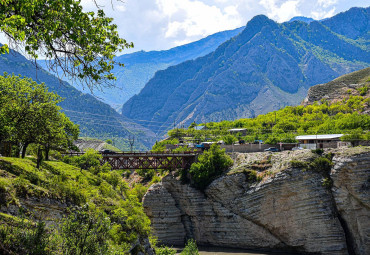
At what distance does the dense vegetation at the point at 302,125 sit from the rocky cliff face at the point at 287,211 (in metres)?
22.2

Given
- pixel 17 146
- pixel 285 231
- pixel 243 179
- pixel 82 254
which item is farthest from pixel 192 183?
pixel 82 254

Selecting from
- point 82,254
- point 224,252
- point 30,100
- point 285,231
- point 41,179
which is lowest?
point 224,252

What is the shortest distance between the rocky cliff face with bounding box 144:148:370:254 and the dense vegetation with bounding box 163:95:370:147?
22.2 meters

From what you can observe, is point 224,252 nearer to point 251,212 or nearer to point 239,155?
point 251,212

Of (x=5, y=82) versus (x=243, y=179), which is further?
(x=243, y=179)

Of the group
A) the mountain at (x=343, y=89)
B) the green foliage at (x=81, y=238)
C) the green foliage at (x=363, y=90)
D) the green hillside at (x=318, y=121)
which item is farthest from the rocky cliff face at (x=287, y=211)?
the mountain at (x=343, y=89)

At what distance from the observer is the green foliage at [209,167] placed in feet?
Answer: 231

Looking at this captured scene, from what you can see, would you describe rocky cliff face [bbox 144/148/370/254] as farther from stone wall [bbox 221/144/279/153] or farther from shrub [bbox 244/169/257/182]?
stone wall [bbox 221/144/279/153]

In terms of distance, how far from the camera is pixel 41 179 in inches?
915

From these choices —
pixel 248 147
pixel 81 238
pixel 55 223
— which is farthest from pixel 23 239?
pixel 248 147

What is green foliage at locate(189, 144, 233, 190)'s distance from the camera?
231ft

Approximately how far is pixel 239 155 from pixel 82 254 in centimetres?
5744

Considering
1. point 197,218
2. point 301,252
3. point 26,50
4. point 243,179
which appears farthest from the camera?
point 197,218

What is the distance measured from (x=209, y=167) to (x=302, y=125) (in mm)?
55683
